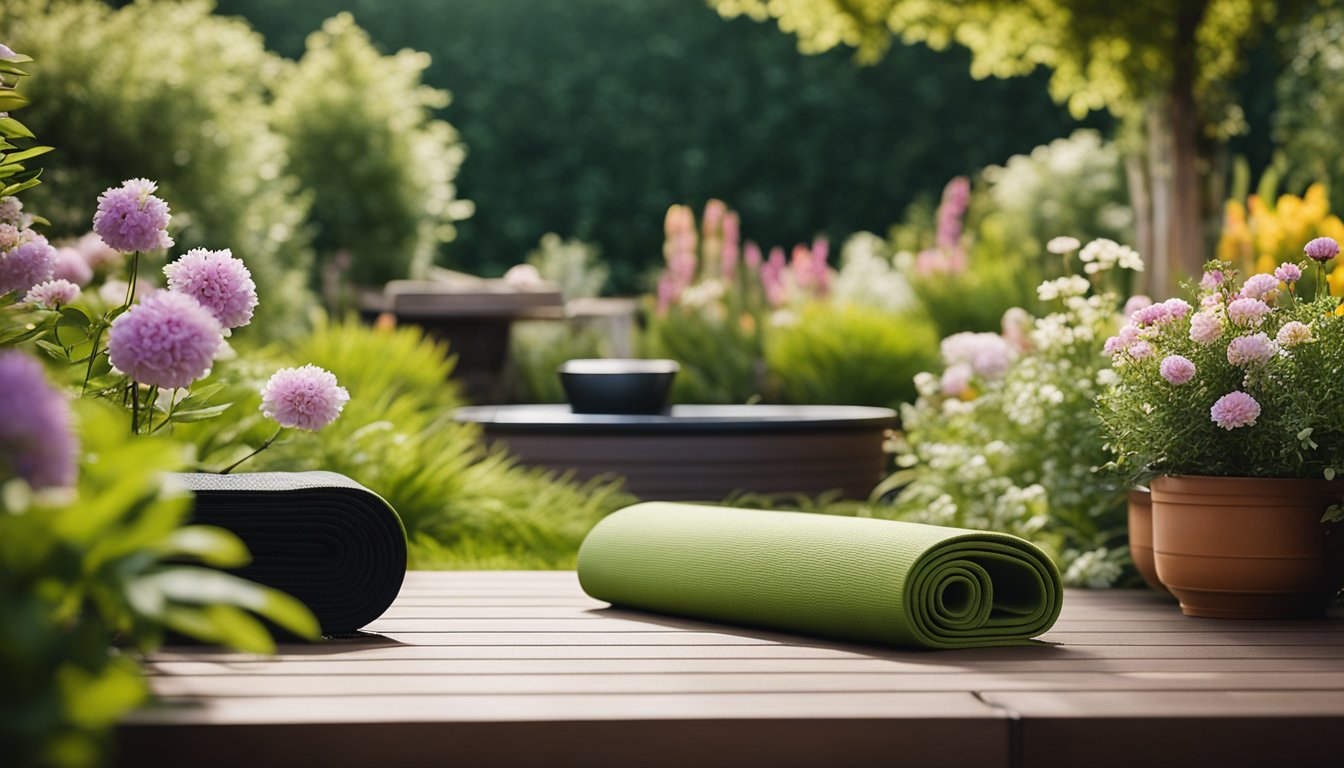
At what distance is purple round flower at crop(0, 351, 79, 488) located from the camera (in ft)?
3.75

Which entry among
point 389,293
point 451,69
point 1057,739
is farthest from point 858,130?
point 1057,739

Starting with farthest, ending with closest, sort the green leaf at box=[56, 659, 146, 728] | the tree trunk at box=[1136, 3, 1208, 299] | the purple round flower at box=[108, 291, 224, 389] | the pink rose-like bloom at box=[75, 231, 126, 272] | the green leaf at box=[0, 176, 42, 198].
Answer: the tree trunk at box=[1136, 3, 1208, 299] → the pink rose-like bloom at box=[75, 231, 126, 272] → the green leaf at box=[0, 176, 42, 198] → the purple round flower at box=[108, 291, 224, 389] → the green leaf at box=[56, 659, 146, 728]

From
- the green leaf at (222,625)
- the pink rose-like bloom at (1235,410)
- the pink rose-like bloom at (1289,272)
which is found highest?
the pink rose-like bloom at (1289,272)

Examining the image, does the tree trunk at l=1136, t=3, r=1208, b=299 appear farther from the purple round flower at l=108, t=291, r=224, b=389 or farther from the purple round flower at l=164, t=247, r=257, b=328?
the purple round flower at l=108, t=291, r=224, b=389

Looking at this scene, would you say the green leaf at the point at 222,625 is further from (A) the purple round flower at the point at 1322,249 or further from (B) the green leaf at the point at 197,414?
(A) the purple round flower at the point at 1322,249

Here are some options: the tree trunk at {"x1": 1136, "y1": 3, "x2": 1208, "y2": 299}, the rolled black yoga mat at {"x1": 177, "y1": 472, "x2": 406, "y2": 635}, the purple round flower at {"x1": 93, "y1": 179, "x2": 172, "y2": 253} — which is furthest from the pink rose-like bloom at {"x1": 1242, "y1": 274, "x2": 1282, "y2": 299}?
the tree trunk at {"x1": 1136, "y1": 3, "x2": 1208, "y2": 299}

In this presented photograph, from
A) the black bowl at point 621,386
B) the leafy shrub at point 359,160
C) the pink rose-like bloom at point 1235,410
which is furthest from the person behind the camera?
the leafy shrub at point 359,160

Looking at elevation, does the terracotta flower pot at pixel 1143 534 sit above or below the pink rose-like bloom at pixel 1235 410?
below

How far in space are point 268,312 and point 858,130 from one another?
5967 millimetres

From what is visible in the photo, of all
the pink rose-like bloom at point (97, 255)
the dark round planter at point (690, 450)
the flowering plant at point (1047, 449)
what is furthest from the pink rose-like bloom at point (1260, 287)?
the pink rose-like bloom at point (97, 255)

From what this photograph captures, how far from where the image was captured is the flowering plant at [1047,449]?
10.5ft

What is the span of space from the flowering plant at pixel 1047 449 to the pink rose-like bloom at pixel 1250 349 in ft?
1.70

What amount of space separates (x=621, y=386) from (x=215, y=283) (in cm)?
241

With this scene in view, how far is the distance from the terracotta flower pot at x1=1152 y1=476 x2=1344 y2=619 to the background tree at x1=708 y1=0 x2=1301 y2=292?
15.5 feet
